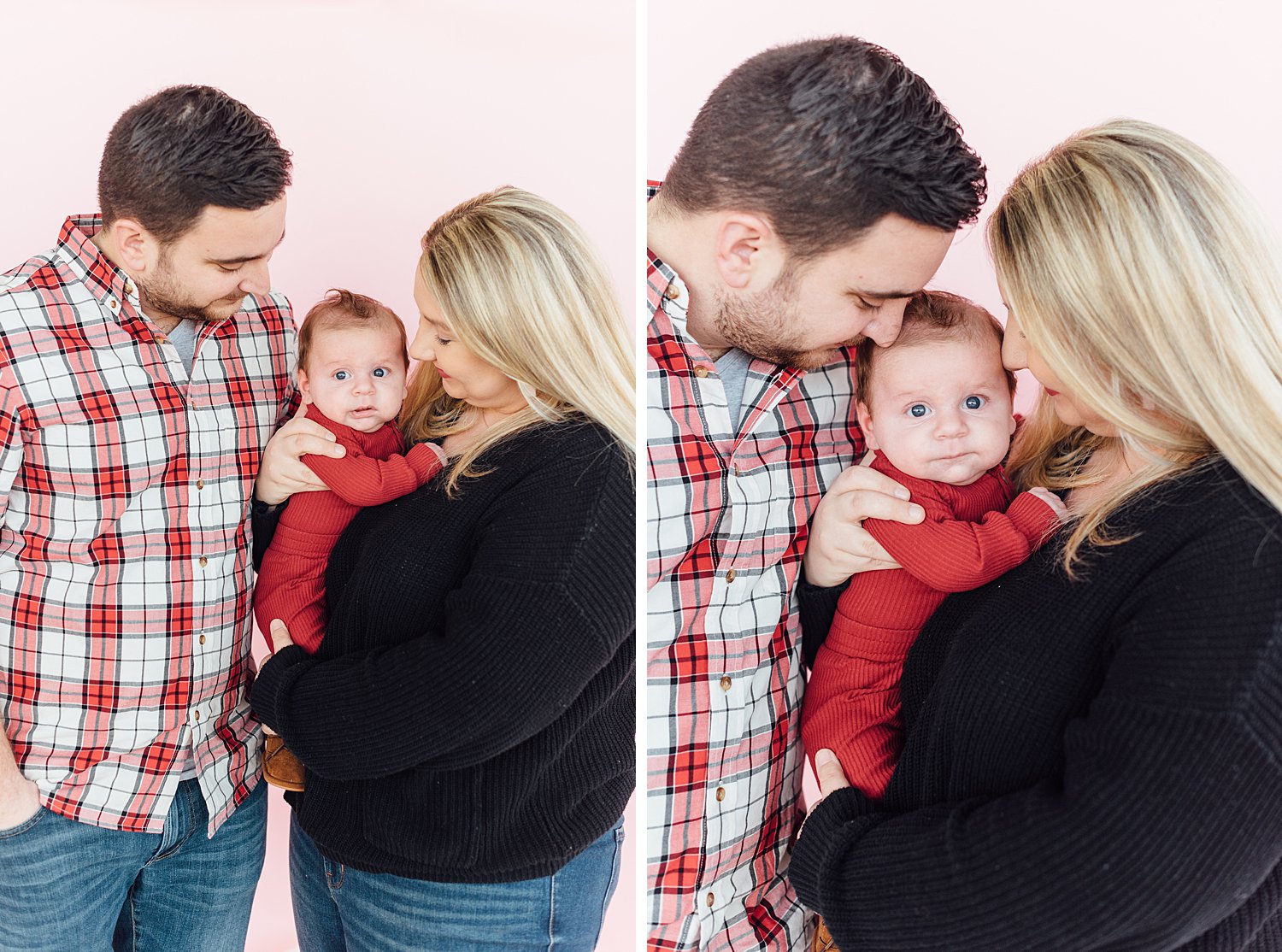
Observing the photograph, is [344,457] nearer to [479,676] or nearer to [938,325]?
[479,676]

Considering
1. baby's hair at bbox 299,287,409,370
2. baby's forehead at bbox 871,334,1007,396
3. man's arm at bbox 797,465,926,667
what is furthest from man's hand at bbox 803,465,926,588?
baby's hair at bbox 299,287,409,370

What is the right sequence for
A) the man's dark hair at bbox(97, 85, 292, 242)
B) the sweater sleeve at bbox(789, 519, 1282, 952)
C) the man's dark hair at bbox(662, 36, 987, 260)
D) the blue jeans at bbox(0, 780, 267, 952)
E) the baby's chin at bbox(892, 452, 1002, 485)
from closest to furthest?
the sweater sleeve at bbox(789, 519, 1282, 952)
the man's dark hair at bbox(662, 36, 987, 260)
the baby's chin at bbox(892, 452, 1002, 485)
the man's dark hair at bbox(97, 85, 292, 242)
the blue jeans at bbox(0, 780, 267, 952)

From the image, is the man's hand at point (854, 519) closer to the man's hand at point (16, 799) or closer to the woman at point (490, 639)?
the woman at point (490, 639)

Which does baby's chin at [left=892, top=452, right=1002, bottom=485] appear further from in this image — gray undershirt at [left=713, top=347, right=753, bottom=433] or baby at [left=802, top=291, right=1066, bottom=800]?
gray undershirt at [left=713, top=347, right=753, bottom=433]

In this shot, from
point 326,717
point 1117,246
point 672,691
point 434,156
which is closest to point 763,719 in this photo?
point 672,691

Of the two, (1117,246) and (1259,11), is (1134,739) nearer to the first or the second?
(1117,246)

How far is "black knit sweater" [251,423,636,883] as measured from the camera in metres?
1.43

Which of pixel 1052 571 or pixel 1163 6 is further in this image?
pixel 1163 6

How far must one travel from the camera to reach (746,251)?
1412 mm

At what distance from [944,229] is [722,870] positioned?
93cm

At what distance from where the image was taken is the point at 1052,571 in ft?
4.24

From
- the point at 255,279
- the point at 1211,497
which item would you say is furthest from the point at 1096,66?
the point at 255,279

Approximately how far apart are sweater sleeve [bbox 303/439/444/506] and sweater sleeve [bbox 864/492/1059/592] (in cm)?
68

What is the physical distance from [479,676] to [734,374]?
0.54 metres
